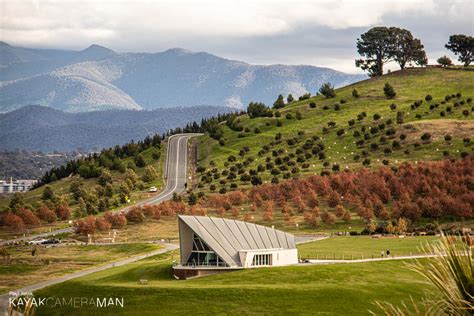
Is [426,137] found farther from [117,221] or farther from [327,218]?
[117,221]

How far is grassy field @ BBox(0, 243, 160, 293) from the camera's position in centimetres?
9269

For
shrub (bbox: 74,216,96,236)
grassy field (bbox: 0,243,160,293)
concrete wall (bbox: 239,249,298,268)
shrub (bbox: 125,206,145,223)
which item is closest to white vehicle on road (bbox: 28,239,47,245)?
grassy field (bbox: 0,243,160,293)

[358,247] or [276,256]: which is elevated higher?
[276,256]

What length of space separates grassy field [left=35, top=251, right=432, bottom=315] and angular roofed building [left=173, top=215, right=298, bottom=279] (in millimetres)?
2497

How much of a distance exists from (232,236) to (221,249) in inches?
114

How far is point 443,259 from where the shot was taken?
1956cm

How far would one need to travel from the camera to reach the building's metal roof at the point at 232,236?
79.9 meters

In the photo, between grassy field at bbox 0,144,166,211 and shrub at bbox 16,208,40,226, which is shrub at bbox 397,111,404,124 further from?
shrub at bbox 16,208,40,226

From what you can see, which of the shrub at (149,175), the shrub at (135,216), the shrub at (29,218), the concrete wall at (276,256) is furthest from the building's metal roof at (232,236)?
the shrub at (149,175)

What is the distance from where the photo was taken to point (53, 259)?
334 ft

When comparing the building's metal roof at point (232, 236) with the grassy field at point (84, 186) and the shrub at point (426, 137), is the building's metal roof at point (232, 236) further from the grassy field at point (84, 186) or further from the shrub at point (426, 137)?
the shrub at point (426, 137)

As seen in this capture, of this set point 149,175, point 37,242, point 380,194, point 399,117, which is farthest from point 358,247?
point 399,117

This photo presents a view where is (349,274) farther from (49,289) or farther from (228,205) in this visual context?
(228,205)

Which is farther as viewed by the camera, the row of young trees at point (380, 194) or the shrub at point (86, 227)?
the shrub at point (86, 227)
